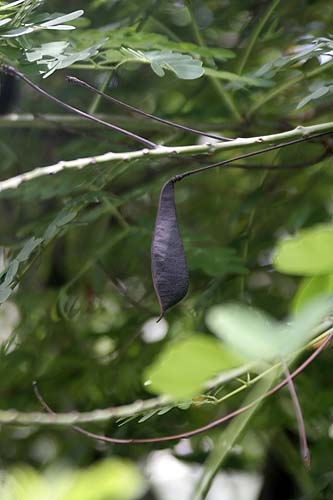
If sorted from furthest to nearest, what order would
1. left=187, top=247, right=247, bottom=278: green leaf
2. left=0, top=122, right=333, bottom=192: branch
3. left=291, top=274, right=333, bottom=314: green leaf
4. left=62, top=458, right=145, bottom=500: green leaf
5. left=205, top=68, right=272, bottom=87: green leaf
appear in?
left=187, top=247, right=247, bottom=278: green leaf < left=205, top=68, right=272, bottom=87: green leaf < left=0, top=122, right=333, bottom=192: branch < left=291, top=274, right=333, bottom=314: green leaf < left=62, top=458, right=145, bottom=500: green leaf

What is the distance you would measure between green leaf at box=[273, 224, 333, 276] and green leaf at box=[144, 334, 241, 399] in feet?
0.14

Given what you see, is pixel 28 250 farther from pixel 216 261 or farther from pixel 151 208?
pixel 151 208

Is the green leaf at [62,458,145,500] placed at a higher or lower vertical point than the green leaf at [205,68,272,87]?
higher

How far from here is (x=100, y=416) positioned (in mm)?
513

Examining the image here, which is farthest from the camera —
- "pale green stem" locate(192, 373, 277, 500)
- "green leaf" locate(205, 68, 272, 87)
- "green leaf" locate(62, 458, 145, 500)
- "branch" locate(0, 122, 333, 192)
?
"green leaf" locate(205, 68, 272, 87)

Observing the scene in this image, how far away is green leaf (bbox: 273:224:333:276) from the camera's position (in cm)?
29

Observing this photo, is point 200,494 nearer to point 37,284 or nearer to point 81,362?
point 81,362

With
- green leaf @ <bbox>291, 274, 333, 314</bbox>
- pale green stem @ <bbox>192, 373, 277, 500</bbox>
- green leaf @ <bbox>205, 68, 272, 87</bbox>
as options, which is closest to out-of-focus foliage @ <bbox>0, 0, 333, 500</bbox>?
green leaf @ <bbox>205, 68, 272, 87</bbox>

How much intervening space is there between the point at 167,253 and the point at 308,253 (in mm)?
225

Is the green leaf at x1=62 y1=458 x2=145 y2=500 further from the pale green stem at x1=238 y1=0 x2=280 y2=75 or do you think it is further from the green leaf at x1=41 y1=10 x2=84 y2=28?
the pale green stem at x1=238 y1=0 x2=280 y2=75

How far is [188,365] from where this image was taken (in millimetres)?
263

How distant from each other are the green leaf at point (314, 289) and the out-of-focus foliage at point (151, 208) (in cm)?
31

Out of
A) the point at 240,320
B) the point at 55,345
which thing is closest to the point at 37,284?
the point at 55,345

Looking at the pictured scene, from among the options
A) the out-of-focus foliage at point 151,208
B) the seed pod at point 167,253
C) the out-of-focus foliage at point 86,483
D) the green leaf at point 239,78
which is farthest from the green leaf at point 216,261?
the out-of-focus foliage at point 86,483
